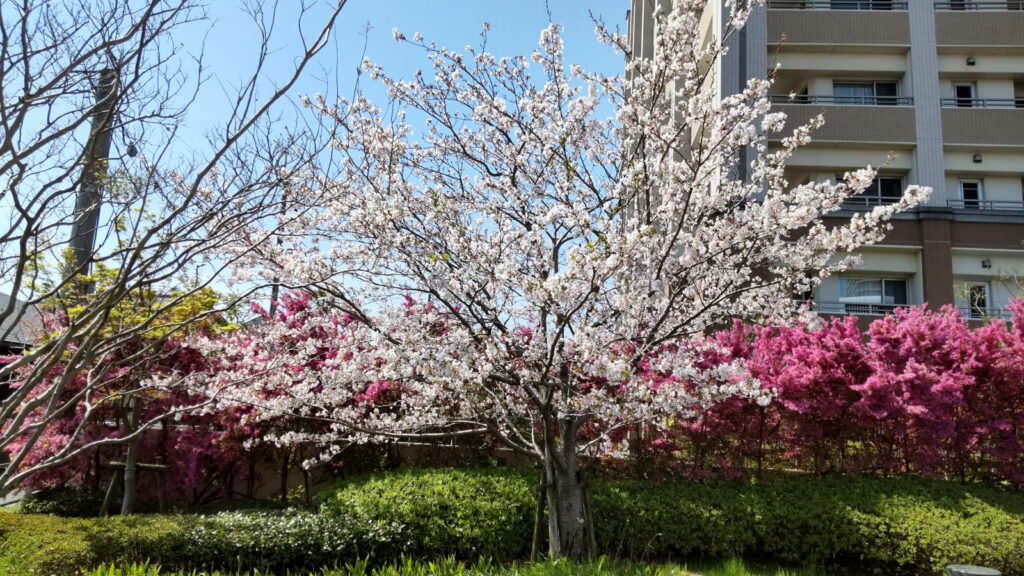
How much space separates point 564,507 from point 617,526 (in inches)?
72.9

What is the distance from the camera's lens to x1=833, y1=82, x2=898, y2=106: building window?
18.3 meters

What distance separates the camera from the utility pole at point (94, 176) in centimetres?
333

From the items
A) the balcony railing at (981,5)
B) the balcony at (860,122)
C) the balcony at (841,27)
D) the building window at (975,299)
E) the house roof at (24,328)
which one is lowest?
the house roof at (24,328)

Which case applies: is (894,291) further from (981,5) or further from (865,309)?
(981,5)

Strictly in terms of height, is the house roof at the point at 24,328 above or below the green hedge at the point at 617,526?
above

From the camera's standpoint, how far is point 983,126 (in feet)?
57.6

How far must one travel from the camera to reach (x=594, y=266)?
429 cm

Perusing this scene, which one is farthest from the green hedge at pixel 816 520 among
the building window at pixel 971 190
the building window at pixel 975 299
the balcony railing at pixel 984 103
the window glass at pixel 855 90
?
the balcony railing at pixel 984 103

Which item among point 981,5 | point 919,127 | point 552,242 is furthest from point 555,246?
point 981,5

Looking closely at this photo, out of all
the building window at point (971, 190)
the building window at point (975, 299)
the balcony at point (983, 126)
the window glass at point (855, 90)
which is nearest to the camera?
the building window at point (975, 299)

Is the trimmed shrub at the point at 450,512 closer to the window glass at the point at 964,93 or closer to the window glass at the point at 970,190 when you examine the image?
the window glass at the point at 970,190

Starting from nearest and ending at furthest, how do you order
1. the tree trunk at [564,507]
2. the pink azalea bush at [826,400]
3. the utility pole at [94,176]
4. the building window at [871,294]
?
the utility pole at [94,176] → the tree trunk at [564,507] → the pink azalea bush at [826,400] → the building window at [871,294]

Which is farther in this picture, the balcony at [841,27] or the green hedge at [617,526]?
the balcony at [841,27]

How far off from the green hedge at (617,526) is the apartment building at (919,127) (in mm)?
11122
